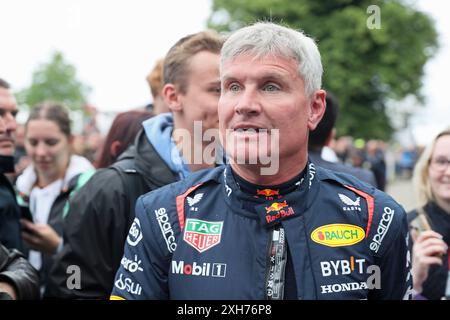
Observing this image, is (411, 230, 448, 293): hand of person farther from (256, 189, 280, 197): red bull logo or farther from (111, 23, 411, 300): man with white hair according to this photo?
(256, 189, 280, 197): red bull logo

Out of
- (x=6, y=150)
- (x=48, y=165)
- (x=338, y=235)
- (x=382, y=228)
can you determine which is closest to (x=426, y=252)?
(x=382, y=228)

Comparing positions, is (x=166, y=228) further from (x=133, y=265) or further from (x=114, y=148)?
(x=114, y=148)

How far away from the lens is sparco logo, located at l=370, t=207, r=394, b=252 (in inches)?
88.5

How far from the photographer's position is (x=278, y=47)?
87.8 inches

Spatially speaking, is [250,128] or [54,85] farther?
[54,85]

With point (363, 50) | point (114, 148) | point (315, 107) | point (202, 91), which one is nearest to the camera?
point (315, 107)

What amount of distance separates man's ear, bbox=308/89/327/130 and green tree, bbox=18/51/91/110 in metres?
60.3

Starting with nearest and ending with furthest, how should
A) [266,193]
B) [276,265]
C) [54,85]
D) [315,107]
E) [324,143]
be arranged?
[276,265]
[266,193]
[315,107]
[324,143]
[54,85]

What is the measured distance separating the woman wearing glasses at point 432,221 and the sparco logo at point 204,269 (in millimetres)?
1548

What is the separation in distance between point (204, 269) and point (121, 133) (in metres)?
2.27

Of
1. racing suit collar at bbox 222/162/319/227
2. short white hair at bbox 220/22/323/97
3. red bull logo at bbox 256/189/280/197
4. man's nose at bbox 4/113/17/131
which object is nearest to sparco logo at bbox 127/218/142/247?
racing suit collar at bbox 222/162/319/227

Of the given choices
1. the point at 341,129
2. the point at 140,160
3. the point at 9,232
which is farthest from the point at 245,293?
the point at 341,129
